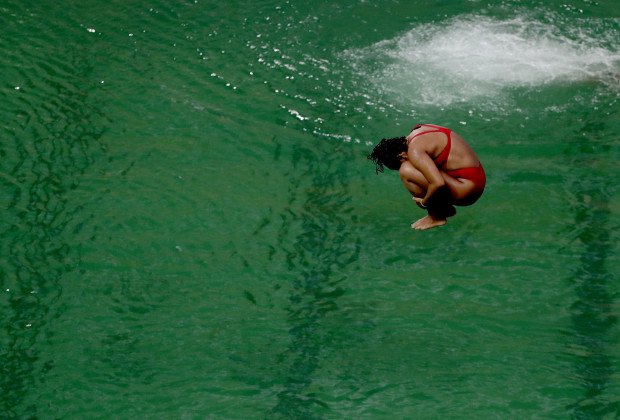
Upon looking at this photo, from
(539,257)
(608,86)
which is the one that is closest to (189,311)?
(539,257)

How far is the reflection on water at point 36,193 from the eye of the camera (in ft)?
19.4

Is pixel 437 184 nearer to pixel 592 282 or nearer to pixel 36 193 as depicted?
pixel 592 282

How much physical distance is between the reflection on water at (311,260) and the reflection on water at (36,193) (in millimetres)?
1426

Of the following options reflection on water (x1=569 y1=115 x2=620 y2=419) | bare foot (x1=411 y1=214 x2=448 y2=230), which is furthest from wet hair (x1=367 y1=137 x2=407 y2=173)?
reflection on water (x1=569 y1=115 x2=620 y2=419)

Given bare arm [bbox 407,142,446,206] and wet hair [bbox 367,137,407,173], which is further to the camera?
wet hair [bbox 367,137,407,173]

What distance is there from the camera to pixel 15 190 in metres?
6.96

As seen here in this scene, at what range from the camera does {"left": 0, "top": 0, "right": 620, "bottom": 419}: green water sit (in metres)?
5.88

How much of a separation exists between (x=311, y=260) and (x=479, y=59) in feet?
8.11

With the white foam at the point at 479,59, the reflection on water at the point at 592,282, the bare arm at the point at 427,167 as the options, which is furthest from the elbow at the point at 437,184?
the white foam at the point at 479,59

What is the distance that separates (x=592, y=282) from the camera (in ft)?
20.6

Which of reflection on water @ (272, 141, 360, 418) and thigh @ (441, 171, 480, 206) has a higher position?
thigh @ (441, 171, 480, 206)

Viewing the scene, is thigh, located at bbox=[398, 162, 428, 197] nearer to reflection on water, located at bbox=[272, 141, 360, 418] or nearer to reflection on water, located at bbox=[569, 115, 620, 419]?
reflection on water, located at bbox=[272, 141, 360, 418]

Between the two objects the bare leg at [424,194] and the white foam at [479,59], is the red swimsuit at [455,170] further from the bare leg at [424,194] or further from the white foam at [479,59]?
the white foam at [479,59]

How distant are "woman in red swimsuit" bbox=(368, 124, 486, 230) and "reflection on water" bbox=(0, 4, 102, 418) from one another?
2.39 metres
